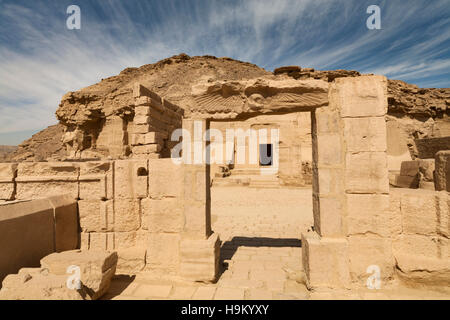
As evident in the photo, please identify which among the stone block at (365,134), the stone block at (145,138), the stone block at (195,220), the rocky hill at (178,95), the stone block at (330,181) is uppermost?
the rocky hill at (178,95)

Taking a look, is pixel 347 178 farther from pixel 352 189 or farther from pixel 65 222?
pixel 65 222

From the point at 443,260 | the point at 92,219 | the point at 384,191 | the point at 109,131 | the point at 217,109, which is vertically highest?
the point at 109,131

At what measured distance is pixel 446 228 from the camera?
3.01 m

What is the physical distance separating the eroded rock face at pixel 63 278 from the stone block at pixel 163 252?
0.64m

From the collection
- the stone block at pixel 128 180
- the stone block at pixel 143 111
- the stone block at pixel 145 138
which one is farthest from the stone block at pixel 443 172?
the stone block at pixel 143 111

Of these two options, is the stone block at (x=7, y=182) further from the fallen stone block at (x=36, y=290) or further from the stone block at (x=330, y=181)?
the stone block at (x=330, y=181)

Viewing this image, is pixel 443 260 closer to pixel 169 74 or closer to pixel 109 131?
pixel 109 131

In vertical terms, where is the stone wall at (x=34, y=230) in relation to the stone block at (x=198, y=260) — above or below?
above

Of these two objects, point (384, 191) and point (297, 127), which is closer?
point (384, 191)

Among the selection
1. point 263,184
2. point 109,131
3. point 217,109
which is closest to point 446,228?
point 217,109

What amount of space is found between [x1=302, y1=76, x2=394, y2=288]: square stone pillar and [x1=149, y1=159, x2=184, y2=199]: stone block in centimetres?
211

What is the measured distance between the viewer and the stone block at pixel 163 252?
3633mm
